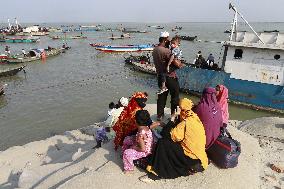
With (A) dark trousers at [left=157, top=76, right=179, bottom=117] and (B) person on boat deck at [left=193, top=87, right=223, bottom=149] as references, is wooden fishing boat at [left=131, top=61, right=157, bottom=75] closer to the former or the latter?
(A) dark trousers at [left=157, top=76, right=179, bottom=117]

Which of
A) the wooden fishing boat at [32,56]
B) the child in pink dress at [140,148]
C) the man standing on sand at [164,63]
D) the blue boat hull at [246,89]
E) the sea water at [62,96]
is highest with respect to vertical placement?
the man standing on sand at [164,63]

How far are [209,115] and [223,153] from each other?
2.58 ft

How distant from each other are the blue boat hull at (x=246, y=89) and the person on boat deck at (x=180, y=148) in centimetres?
1040

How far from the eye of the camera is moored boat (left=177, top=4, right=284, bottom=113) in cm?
1420

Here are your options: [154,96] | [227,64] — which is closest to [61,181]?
[227,64]

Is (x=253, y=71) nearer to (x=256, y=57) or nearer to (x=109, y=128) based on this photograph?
(x=256, y=57)

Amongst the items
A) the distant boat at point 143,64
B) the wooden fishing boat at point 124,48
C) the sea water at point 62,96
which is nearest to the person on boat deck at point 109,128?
the sea water at point 62,96

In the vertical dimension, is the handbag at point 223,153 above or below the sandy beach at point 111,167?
above

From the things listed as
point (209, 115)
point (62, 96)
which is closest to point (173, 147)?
point (209, 115)

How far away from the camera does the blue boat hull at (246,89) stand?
14.7 m

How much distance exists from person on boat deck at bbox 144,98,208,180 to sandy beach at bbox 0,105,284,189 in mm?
227

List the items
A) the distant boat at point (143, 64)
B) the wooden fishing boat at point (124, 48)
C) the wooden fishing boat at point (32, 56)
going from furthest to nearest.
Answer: the wooden fishing boat at point (124, 48), the wooden fishing boat at point (32, 56), the distant boat at point (143, 64)

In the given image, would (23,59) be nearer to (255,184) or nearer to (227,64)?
(227,64)

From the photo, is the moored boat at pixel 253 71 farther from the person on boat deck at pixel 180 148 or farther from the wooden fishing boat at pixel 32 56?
the wooden fishing boat at pixel 32 56
